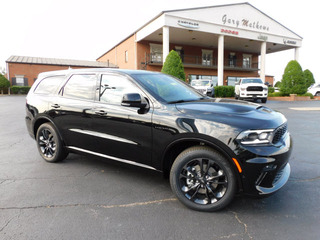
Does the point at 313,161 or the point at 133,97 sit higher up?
the point at 133,97

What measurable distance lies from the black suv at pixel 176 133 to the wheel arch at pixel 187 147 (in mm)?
10

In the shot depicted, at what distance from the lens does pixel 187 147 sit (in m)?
2.85

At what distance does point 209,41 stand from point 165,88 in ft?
91.2

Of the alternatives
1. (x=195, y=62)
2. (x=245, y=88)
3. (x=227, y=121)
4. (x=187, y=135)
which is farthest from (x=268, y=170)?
(x=195, y=62)

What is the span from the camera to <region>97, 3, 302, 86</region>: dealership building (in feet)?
75.6

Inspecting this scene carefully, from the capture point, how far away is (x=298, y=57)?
31.1 m

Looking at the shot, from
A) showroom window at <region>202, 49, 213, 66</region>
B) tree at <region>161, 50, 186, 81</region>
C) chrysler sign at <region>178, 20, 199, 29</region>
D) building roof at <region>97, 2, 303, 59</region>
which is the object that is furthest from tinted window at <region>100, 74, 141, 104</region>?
showroom window at <region>202, 49, 213, 66</region>

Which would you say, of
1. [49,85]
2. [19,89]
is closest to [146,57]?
[19,89]

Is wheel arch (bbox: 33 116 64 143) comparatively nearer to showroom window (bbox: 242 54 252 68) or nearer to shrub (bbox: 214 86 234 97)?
shrub (bbox: 214 86 234 97)

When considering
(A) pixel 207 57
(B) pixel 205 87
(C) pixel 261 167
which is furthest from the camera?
(A) pixel 207 57

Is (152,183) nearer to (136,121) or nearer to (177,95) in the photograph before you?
(136,121)

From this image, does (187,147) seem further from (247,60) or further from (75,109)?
(247,60)

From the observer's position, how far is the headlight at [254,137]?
8.00 feet

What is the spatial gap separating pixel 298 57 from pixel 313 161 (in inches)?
1261
